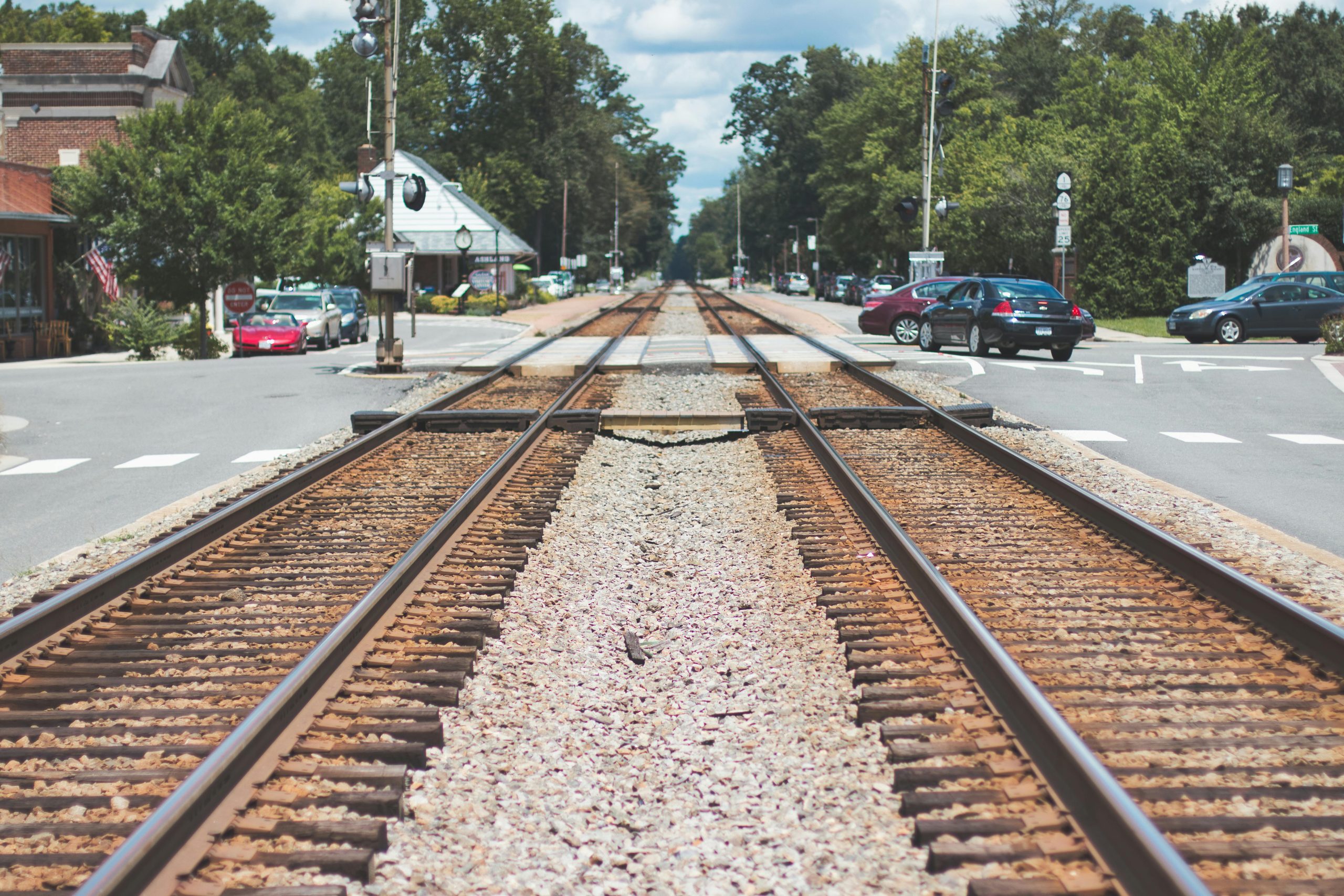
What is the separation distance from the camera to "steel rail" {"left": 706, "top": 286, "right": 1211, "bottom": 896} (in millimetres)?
3615

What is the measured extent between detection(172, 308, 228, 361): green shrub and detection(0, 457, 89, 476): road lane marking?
2011 cm

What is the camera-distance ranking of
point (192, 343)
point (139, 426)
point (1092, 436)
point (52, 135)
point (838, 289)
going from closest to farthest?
1. point (1092, 436)
2. point (139, 426)
3. point (192, 343)
4. point (52, 135)
5. point (838, 289)

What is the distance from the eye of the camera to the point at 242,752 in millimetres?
4570

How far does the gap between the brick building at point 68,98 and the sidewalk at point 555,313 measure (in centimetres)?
1510

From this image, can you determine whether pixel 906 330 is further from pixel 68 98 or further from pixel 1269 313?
pixel 68 98

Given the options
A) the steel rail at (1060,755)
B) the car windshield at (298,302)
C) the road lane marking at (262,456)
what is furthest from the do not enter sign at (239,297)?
the steel rail at (1060,755)

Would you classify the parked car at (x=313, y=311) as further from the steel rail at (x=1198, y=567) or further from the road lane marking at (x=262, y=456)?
the steel rail at (x=1198, y=567)

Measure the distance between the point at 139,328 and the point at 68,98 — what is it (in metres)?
16.4

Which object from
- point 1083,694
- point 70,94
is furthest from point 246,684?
point 70,94

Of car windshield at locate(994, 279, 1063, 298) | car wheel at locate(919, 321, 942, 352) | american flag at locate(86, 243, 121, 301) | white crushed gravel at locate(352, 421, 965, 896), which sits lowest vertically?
white crushed gravel at locate(352, 421, 965, 896)

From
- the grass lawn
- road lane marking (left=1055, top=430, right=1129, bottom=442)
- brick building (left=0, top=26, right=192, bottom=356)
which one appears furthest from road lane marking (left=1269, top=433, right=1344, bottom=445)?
brick building (left=0, top=26, right=192, bottom=356)

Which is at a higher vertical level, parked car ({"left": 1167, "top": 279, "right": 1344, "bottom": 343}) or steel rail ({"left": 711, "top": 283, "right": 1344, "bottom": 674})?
parked car ({"left": 1167, "top": 279, "right": 1344, "bottom": 343})

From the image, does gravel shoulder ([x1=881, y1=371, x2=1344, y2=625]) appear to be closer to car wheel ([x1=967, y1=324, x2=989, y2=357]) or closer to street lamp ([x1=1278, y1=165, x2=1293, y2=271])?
car wheel ([x1=967, y1=324, x2=989, y2=357])

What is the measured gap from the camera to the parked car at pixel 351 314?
38812 millimetres
